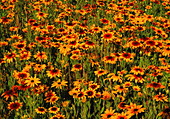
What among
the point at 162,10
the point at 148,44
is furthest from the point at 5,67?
the point at 162,10

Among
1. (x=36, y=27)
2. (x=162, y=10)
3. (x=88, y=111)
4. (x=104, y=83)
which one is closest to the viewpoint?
(x=88, y=111)

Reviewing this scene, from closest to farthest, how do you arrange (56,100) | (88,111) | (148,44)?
(56,100) → (88,111) → (148,44)

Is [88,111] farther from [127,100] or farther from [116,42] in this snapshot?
[116,42]

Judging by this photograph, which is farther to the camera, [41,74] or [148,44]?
[148,44]

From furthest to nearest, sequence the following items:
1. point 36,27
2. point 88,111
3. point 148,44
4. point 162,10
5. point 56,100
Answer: point 162,10 → point 36,27 → point 148,44 → point 88,111 → point 56,100

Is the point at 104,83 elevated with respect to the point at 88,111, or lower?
elevated

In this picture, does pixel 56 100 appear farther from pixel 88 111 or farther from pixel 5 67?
pixel 5 67

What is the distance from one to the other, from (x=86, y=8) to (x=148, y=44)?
7.22 ft

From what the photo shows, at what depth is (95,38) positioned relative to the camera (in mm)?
4891

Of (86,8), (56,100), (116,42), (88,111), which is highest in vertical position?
(86,8)

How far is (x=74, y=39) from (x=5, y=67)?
1170mm

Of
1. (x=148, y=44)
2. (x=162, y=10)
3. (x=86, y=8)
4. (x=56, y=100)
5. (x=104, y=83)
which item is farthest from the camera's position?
(x=162, y=10)

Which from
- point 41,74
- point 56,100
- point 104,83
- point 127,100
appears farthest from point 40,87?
point 127,100

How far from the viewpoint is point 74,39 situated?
421 cm
